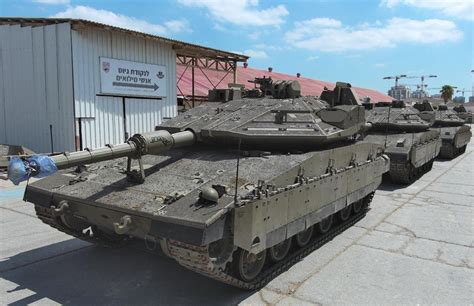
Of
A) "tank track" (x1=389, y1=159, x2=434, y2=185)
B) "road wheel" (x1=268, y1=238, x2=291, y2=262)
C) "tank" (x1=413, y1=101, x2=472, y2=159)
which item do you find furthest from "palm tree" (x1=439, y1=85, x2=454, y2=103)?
"road wheel" (x1=268, y1=238, x2=291, y2=262)

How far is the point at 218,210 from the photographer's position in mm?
4527

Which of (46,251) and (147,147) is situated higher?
(147,147)

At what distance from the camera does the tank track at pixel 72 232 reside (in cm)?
604

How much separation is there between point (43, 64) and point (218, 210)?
39.6ft

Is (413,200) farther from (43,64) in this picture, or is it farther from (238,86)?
(43,64)

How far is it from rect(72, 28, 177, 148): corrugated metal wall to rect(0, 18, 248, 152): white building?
0.03m

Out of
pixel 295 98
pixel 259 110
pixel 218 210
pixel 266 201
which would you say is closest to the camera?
pixel 218 210

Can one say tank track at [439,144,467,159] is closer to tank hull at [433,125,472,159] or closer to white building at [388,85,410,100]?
tank hull at [433,125,472,159]

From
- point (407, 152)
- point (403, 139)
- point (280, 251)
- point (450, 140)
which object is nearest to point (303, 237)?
point (280, 251)

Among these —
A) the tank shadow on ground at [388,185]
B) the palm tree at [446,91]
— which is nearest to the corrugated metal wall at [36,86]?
the tank shadow on ground at [388,185]

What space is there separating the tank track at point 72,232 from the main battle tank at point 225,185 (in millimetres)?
21

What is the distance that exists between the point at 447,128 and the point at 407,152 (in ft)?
29.8

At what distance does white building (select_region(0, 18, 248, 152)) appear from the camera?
13945mm

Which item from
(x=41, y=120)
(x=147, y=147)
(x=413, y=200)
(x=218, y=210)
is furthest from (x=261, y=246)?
(x=41, y=120)
